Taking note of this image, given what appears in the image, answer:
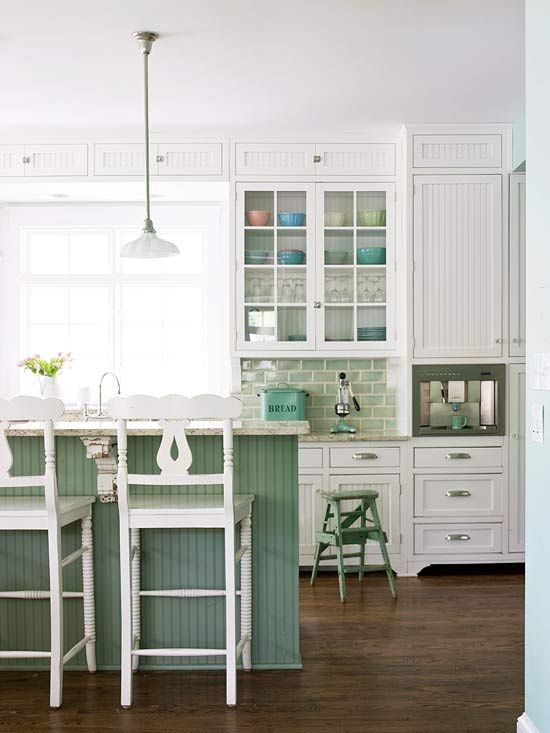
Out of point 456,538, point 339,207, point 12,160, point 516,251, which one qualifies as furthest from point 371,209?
point 12,160

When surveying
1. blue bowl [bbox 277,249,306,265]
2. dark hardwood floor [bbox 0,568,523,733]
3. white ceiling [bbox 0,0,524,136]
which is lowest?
dark hardwood floor [bbox 0,568,523,733]

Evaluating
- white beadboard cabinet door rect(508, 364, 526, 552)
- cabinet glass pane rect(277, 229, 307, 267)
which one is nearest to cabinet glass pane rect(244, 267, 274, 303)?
cabinet glass pane rect(277, 229, 307, 267)

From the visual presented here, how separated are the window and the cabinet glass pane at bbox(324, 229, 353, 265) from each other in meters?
1.04

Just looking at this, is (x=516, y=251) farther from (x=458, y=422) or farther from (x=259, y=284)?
(x=259, y=284)

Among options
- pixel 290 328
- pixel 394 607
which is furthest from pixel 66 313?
pixel 394 607

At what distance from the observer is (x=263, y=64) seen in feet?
13.4

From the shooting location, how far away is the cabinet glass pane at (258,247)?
5.34 meters

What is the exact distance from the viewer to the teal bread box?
17.4 ft

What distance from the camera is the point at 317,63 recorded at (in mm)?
4082

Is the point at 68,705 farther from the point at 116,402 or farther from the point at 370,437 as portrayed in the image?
the point at 370,437

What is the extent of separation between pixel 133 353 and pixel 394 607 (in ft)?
9.16

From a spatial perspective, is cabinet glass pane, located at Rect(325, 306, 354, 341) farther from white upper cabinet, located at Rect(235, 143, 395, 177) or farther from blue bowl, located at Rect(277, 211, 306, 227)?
white upper cabinet, located at Rect(235, 143, 395, 177)

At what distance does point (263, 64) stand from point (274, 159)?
121cm

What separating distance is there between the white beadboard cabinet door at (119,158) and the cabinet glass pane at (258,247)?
0.73 metres
